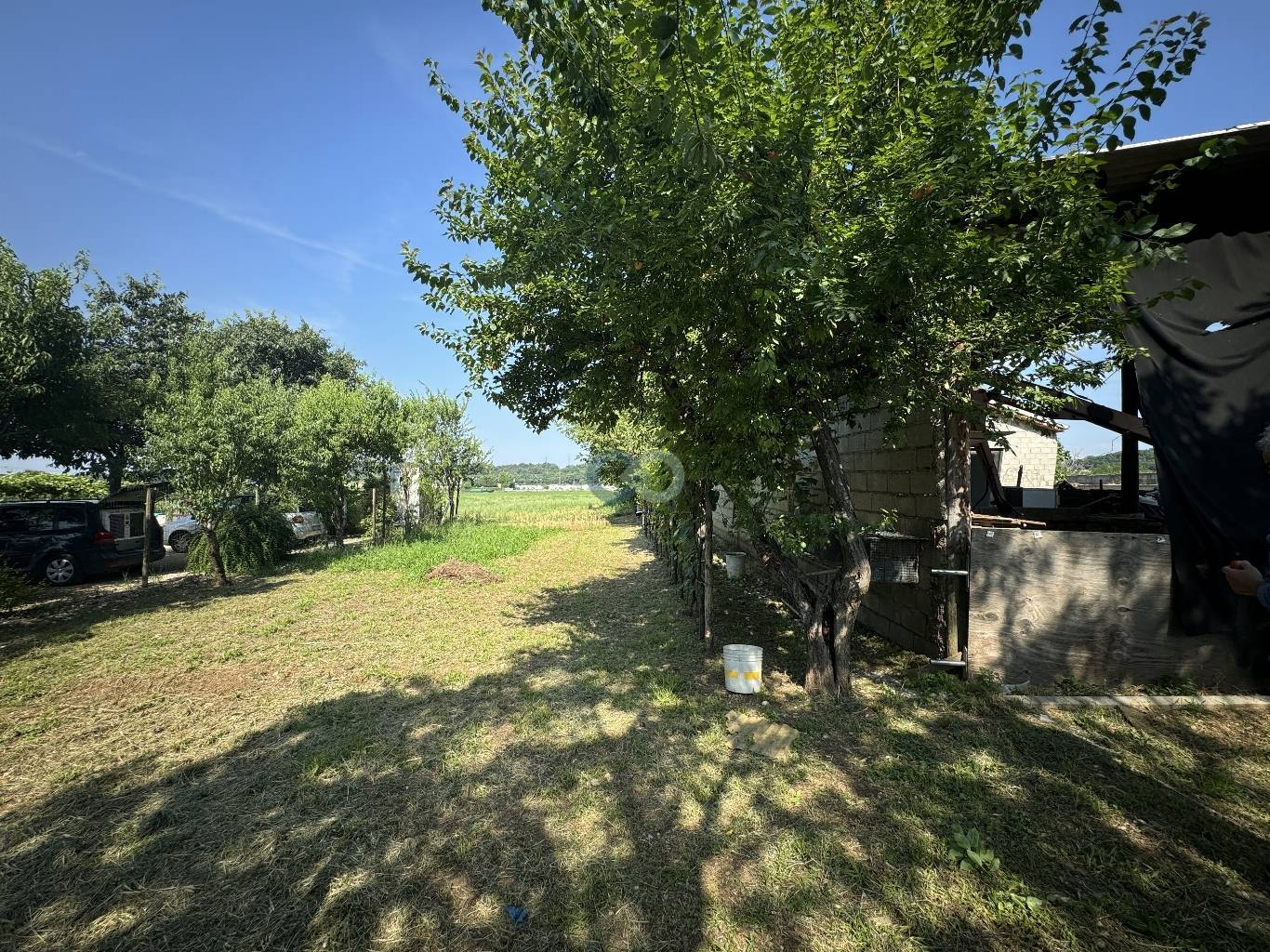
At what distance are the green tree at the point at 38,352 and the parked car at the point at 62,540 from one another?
1957 mm

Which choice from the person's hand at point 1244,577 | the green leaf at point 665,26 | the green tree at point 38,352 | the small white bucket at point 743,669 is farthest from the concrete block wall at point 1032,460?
the green tree at point 38,352

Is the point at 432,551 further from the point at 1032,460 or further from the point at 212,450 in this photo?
the point at 1032,460

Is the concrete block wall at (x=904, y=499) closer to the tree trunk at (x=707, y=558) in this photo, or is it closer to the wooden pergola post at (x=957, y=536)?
the wooden pergola post at (x=957, y=536)

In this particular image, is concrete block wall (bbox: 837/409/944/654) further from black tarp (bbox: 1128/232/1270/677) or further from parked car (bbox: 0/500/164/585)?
parked car (bbox: 0/500/164/585)

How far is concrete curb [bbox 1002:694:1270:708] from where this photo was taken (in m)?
4.31

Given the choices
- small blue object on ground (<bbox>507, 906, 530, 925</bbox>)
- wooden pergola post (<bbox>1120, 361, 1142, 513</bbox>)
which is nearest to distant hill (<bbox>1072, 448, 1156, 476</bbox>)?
wooden pergola post (<bbox>1120, 361, 1142, 513</bbox>)

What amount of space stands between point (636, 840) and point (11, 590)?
9039mm

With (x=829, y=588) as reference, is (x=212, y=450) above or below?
above

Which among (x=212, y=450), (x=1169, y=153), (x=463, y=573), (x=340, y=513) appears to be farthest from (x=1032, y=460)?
(x=340, y=513)

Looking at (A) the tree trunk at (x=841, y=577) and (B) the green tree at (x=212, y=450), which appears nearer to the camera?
(A) the tree trunk at (x=841, y=577)

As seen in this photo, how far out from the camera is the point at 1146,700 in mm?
4395

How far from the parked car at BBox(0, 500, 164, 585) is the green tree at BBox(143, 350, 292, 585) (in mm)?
2109

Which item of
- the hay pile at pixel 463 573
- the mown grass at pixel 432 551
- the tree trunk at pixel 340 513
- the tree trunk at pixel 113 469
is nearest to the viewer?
the hay pile at pixel 463 573

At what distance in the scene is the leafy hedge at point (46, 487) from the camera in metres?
11.3
